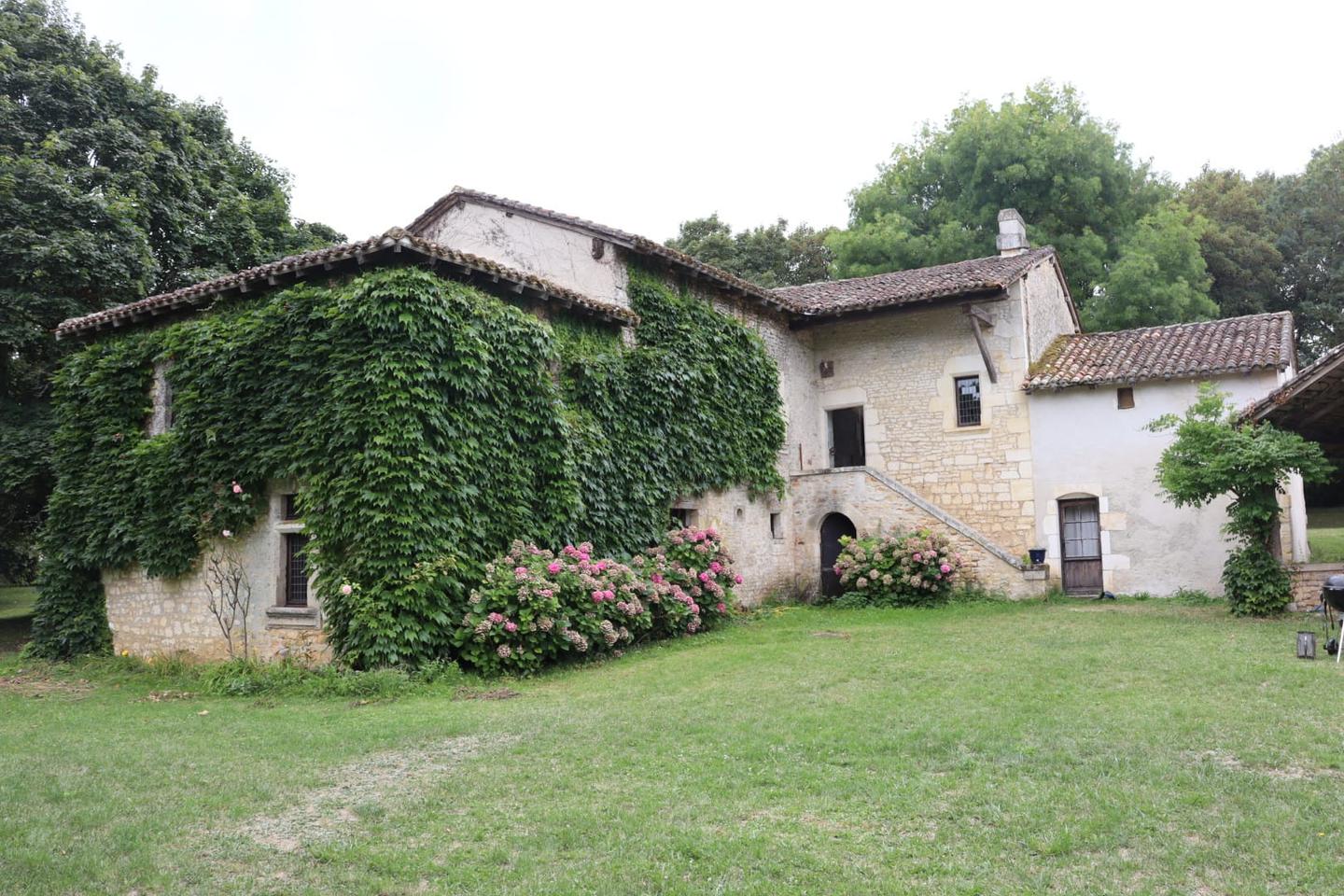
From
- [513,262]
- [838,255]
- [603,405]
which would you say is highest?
[838,255]

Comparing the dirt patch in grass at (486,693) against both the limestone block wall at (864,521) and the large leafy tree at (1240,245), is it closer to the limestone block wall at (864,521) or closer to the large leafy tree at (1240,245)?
the limestone block wall at (864,521)

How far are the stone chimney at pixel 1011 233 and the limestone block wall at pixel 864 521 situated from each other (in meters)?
7.07

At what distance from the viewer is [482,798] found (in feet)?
20.5

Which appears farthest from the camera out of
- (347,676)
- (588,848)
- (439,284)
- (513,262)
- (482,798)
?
(513,262)

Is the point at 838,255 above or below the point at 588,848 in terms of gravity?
above

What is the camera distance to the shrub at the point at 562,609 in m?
11.3

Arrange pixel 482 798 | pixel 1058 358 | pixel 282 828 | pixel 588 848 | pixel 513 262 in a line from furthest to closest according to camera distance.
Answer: pixel 1058 358 → pixel 513 262 → pixel 482 798 → pixel 282 828 → pixel 588 848

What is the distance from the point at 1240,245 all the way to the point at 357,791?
32.8 metres

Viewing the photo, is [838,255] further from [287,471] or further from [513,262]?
[287,471]

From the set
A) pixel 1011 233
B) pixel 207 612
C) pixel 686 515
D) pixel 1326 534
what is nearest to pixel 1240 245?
pixel 1326 534

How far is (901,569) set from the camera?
17312mm

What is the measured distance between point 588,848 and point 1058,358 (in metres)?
16.4

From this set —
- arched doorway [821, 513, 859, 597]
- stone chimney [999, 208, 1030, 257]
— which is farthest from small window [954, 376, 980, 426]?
stone chimney [999, 208, 1030, 257]

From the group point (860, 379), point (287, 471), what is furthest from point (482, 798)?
point (860, 379)
